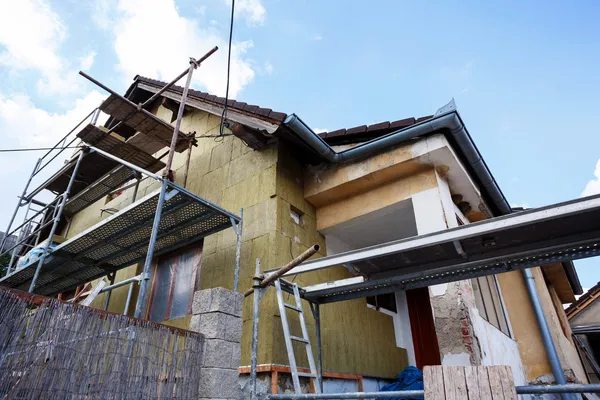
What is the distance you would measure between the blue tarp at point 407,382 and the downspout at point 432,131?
2.21 m

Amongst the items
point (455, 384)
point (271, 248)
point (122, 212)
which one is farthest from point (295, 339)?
point (122, 212)

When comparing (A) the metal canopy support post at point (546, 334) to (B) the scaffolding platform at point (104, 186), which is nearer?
(A) the metal canopy support post at point (546, 334)

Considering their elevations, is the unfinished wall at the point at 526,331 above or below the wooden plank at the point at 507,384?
above

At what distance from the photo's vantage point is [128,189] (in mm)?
9461

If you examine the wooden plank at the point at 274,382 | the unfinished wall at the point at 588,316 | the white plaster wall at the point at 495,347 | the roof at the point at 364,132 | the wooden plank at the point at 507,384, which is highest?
the roof at the point at 364,132

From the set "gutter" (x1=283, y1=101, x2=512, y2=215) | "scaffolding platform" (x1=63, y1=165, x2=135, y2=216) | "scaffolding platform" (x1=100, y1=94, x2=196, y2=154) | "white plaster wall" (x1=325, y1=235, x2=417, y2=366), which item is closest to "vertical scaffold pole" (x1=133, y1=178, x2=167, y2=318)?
"gutter" (x1=283, y1=101, x2=512, y2=215)

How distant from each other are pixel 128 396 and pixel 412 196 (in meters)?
4.63

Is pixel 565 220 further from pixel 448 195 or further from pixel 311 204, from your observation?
pixel 311 204

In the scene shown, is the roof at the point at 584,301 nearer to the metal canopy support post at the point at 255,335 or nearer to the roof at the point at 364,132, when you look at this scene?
the roof at the point at 364,132

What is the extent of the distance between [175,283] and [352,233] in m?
3.38

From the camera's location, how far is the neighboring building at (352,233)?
5.37 metres

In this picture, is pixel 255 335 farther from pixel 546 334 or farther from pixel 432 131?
pixel 546 334

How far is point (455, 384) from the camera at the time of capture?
251 cm

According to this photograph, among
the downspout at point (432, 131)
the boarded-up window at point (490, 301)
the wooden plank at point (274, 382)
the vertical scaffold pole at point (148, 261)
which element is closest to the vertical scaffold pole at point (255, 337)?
the wooden plank at point (274, 382)
